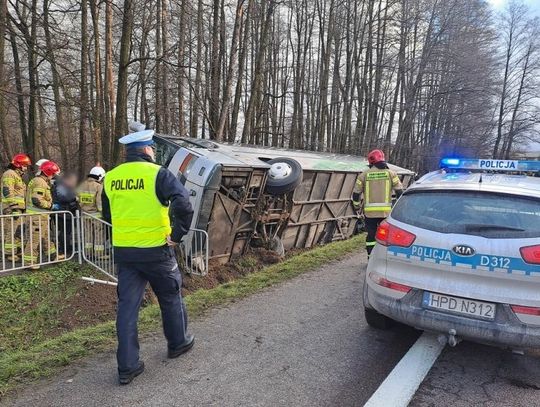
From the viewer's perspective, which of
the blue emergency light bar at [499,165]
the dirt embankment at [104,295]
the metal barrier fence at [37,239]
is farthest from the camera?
the metal barrier fence at [37,239]

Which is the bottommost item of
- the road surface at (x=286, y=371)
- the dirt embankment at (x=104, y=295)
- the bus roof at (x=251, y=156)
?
the dirt embankment at (x=104, y=295)

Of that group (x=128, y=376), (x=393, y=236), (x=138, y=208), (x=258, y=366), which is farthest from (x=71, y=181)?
(x=393, y=236)

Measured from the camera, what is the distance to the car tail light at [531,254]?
121 inches

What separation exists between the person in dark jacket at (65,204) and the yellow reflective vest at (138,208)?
146 inches

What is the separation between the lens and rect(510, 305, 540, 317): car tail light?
3045 millimetres

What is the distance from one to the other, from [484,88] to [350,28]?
974 cm

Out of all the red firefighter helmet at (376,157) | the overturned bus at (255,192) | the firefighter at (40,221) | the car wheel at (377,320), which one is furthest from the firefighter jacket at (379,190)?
the firefighter at (40,221)

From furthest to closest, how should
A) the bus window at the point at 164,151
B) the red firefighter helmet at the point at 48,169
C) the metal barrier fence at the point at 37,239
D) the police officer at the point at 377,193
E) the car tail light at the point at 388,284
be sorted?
the bus window at the point at 164,151 < the red firefighter helmet at the point at 48,169 < the police officer at the point at 377,193 < the metal barrier fence at the point at 37,239 < the car tail light at the point at 388,284

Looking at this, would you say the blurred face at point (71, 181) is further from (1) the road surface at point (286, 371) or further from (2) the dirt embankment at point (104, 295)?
(1) the road surface at point (286, 371)

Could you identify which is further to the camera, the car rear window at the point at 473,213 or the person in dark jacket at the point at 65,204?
the person in dark jacket at the point at 65,204

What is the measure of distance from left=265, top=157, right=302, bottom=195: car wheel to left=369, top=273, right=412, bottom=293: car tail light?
399 cm

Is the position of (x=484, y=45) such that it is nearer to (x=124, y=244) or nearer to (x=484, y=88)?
(x=484, y=88)

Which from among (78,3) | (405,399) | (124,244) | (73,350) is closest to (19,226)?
(73,350)

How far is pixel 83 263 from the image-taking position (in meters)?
6.64
